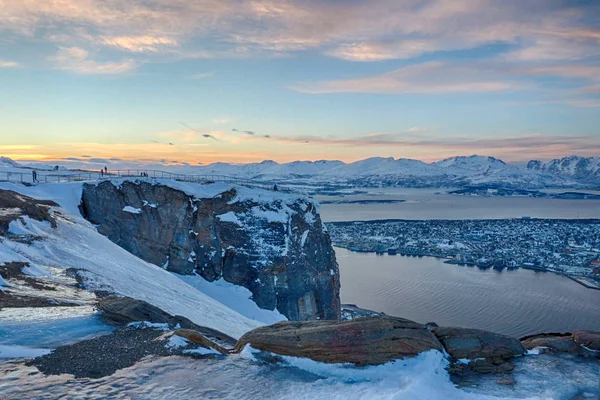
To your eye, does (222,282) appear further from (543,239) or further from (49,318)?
(543,239)

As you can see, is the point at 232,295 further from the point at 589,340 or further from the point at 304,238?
the point at 589,340

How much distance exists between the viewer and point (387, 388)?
353 inches


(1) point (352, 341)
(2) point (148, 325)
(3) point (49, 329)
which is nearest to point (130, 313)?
(2) point (148, 325)

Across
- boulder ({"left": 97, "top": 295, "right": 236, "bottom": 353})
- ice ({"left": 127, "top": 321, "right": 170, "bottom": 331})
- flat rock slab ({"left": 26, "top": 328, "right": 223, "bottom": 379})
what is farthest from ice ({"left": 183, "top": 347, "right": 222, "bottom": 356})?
ice ({"left": 127, "top": 321, "right": 170, "bottom": 331})

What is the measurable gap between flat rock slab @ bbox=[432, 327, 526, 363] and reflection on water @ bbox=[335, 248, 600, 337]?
3261cm

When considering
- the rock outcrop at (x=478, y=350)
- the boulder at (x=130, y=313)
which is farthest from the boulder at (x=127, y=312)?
the rock outcrop at (x=478, y=350)

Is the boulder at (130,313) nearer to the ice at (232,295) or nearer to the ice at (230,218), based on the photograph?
the ice at (232,295)

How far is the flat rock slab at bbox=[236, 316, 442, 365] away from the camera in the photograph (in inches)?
394

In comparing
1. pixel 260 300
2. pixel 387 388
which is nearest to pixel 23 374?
pixel 387 388

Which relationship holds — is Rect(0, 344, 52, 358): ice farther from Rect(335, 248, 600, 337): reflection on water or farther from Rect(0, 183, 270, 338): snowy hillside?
Rect(335, 248, 600, 337): reflection on water

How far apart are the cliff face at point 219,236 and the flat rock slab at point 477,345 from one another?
87.0 ft

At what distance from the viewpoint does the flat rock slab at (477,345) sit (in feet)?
35.5

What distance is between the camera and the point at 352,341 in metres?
10.3

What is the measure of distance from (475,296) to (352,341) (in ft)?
154
